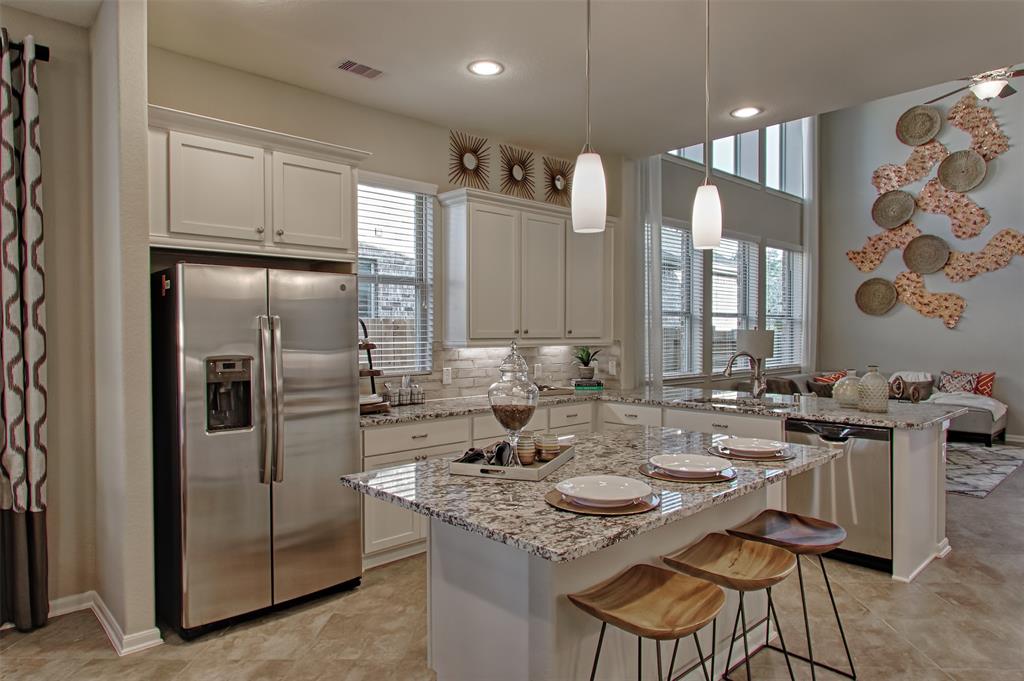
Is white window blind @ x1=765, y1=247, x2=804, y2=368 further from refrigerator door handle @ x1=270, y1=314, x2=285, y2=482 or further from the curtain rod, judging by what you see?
the curtain rod

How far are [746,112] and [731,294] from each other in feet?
11.5

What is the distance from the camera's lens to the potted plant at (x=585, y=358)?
521 cm

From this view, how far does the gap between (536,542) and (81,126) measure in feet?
10.0

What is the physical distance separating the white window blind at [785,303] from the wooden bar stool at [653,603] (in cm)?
703

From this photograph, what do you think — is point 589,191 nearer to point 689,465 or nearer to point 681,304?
point 689,465

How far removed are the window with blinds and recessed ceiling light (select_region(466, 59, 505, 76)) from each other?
3.35 feet

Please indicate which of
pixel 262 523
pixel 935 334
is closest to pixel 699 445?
pixel 262 523

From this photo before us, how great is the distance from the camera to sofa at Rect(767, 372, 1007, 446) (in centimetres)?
697

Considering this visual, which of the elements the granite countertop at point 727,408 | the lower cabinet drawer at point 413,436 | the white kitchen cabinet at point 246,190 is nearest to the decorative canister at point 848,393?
the granite countertop at point 727,408

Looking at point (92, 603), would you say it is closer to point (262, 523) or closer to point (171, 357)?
point (262, 523)

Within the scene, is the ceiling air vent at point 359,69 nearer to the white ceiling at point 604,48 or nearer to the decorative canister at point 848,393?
the white ceiling at point 604,48

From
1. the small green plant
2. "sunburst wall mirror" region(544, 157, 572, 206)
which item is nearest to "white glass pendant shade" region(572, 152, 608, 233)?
"sunburst wall mirror" region(544, 157, 572, 206)

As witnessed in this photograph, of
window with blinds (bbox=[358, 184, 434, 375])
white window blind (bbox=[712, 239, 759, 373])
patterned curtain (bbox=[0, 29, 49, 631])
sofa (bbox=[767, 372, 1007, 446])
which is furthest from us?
white window blind (bbox=[712, 239, 759, 373])

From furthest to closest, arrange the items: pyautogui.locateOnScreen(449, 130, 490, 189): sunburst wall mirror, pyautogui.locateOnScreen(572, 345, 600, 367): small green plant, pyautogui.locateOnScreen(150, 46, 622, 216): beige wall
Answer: pyautogui.locateOnScreen(572, 345, 600, 367): small green plant → pyautogui.locateOnScreen(449, 130, 490, 189): sunburst wall mirror → pyautogui.locateOnScreen(150, 46, 622, 216): beige wall
